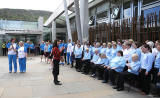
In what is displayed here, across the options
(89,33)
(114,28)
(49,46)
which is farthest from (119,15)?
(49,46)

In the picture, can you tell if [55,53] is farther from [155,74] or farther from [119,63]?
[155,74]

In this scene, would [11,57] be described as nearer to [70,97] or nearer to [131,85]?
[70,97]

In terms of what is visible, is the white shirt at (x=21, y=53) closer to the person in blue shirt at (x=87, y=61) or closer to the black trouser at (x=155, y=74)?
the person in blue shirt at (x=87, y=61)

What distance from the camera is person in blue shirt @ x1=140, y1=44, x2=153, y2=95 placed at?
5020mm

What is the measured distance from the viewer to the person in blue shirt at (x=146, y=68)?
5020mm

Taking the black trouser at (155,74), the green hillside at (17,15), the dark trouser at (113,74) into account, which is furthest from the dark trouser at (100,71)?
the green hillside at (17,15)

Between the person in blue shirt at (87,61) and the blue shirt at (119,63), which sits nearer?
the blue shirt at (119,63)

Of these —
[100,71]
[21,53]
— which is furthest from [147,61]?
[21,53]

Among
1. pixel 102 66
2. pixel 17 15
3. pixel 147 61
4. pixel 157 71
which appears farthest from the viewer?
pixel 17 15

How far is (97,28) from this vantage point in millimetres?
10961

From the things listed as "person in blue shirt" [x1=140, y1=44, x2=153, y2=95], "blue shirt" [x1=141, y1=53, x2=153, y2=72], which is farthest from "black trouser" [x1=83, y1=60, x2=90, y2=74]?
"blue shirt" [x1=141, y1=53, x2=153, y2=72]

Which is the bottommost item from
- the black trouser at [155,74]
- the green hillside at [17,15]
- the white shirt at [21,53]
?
the black trouser at [155,74]

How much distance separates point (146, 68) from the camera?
200 inches

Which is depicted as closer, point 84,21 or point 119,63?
point 119,63
